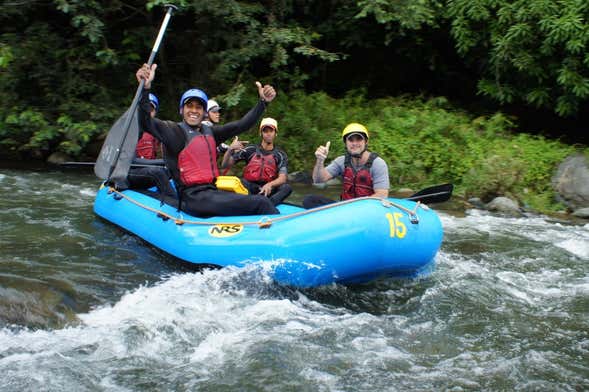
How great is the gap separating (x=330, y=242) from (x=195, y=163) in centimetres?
144

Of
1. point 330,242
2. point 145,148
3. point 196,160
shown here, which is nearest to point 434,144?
point 145,148

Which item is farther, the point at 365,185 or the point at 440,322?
the point at 365,185

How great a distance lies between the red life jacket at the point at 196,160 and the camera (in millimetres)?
4984

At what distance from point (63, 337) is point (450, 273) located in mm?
3007

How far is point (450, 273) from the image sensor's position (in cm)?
→ 505

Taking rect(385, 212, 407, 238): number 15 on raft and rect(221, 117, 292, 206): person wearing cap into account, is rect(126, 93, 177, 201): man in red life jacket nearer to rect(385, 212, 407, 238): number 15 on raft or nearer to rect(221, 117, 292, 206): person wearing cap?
rect(221, 117, 292, 206): person wearing cap

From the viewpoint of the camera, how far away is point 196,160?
16.4 ft

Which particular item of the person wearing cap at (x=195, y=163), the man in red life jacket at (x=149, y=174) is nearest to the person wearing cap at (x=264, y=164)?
the man in red life jacket at (x=149, y=174)

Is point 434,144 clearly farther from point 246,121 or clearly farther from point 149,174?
point 149,174

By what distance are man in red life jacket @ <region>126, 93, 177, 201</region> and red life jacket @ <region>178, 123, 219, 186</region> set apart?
1.27ft

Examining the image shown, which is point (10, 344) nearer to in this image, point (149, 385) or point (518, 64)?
point (149, 385)

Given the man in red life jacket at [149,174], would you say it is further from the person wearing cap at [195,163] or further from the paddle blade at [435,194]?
the paddle blade at [435,194]

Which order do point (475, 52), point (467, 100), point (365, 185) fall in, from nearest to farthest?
point (365, 185), point (475, 52), point (467, 100)

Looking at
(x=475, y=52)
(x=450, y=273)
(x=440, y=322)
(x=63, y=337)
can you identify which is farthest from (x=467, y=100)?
(x=63, y=337)
